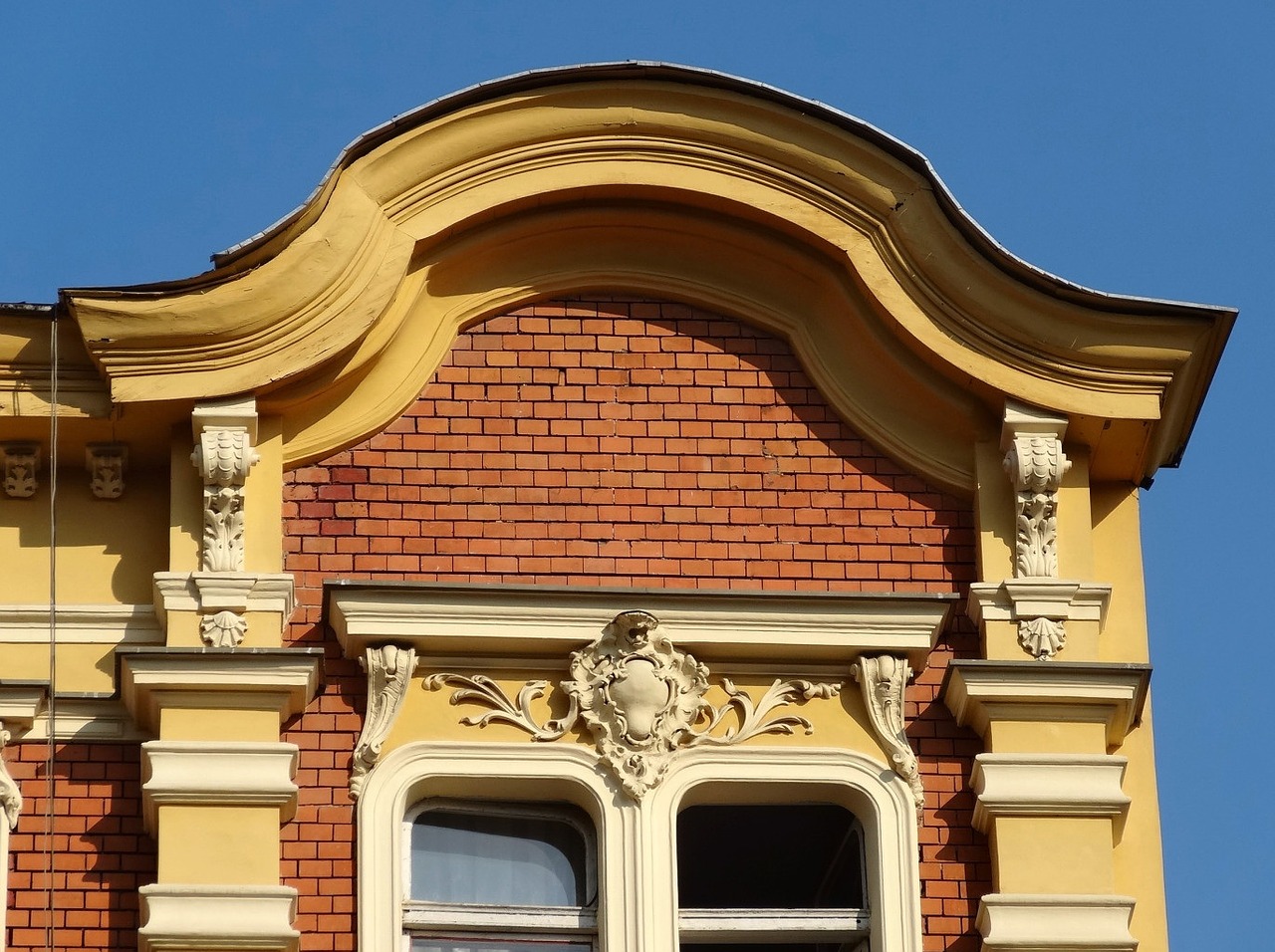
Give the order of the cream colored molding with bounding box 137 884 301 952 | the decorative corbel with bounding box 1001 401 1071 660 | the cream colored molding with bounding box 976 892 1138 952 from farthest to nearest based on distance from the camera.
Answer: the decorative corbel with bounding box 1001 401 1071 660 < the cream colored molding with bounding box 976 892 1138 952 < the cream colored molding with bounding box 137 884 301 952

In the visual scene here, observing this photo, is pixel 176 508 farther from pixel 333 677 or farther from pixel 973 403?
pixel 973 403

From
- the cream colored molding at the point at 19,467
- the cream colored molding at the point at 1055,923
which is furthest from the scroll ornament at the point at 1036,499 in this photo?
the cream colored molding at the point at 19,467

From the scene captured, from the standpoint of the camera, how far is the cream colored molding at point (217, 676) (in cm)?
1181

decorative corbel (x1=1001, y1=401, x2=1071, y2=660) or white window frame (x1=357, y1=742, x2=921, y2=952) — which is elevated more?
decorative corbel (x1=1001, y1=401, x2=1071, y2=660)

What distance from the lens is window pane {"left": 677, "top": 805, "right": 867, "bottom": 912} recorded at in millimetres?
12195

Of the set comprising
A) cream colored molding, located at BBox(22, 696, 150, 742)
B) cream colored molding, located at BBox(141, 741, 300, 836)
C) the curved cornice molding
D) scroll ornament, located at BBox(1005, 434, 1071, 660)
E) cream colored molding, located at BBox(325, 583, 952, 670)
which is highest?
the curved cornice molding

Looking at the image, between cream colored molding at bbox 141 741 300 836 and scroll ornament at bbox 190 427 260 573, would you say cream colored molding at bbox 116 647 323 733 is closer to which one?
cream colored molding at bbox 141 741 300 836

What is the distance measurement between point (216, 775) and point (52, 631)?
3.21 ft

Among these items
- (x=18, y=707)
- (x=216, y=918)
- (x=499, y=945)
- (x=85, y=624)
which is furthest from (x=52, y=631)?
(x=499, y=945)

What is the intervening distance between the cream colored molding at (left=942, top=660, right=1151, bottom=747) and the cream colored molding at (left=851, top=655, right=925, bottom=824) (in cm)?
23

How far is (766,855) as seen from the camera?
12367 millimetres

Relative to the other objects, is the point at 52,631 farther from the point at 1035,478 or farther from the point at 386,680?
the point at 1035,478

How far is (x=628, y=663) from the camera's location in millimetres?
12078

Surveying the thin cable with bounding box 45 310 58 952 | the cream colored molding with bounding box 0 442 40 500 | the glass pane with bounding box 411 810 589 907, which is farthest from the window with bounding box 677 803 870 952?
the cream colored molding with bounding box 0 442 40 500
